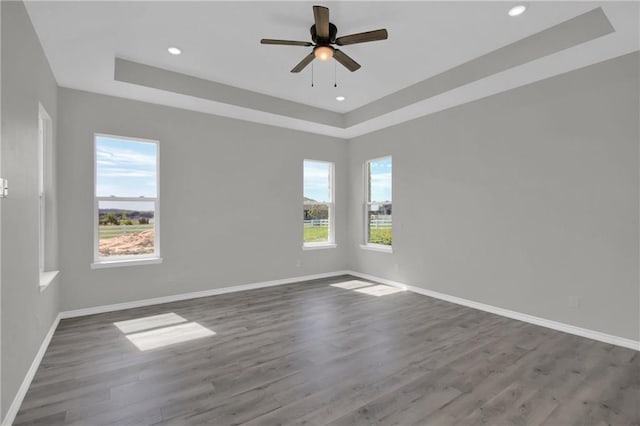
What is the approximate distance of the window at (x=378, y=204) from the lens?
5.66m

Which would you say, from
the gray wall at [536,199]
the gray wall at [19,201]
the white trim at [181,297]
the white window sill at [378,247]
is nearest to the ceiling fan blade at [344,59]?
the gray wall at [536,199]

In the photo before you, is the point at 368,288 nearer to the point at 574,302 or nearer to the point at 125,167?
the point at 574,302

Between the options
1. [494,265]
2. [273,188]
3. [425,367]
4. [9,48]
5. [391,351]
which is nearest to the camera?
[9,48]

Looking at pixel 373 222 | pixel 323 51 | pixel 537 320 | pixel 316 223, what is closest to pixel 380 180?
pixel 373 222

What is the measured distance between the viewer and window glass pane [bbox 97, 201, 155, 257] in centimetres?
414

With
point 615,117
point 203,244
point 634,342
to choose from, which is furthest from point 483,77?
point 203,244

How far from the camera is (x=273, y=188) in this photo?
5.46 metres

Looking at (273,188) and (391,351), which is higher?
(273,188)

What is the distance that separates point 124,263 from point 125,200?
82 centimetres

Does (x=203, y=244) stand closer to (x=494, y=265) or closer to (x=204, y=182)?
(x=204, y=182)

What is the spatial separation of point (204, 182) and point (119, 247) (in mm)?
1406

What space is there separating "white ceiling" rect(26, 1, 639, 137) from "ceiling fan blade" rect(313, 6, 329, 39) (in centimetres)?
26

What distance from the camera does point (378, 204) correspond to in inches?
230

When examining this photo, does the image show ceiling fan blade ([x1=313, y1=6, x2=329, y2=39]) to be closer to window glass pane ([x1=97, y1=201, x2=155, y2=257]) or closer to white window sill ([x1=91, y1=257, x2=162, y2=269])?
window glass pane ([x1=97, y1=201, x2=155, y2=257])
